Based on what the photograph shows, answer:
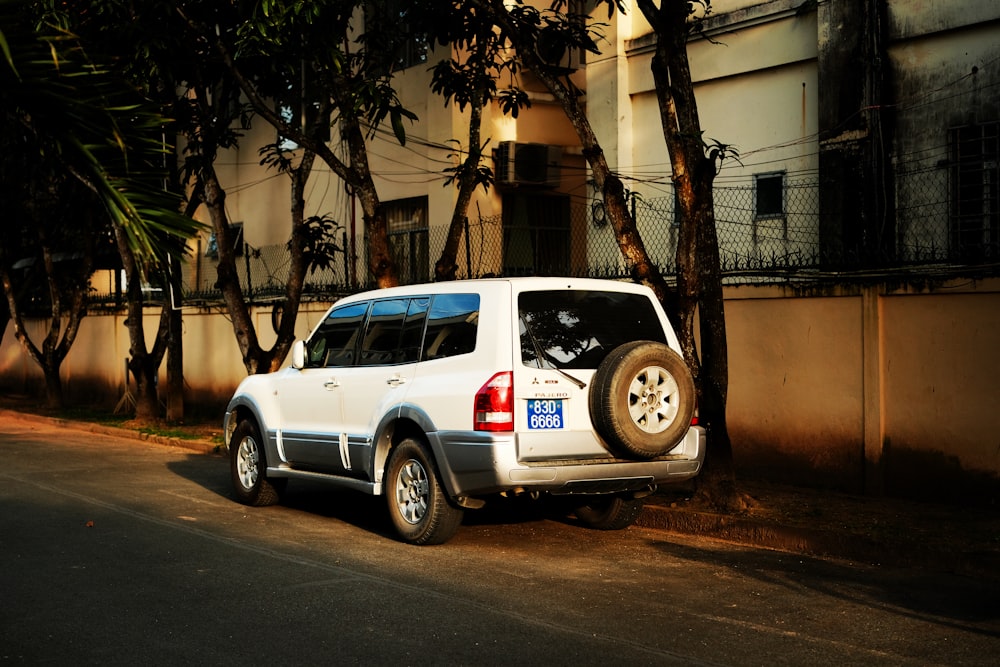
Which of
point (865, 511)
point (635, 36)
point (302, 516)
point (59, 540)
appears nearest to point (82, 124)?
point (59, 540)

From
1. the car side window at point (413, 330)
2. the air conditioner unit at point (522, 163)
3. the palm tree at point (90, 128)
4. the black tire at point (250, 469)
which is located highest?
the air conditioner unit at point (522, 163)

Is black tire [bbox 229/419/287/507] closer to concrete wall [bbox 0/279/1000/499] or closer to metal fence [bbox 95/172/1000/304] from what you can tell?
metal fence [bbox 95/172/1000/304]

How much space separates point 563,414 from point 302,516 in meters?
3.48

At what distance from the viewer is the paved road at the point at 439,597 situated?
20.5 ft

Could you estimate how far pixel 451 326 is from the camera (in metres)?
9.26

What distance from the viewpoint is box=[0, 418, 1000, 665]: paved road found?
20.5ft

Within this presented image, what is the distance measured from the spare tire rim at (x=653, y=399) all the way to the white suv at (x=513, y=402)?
0.01m

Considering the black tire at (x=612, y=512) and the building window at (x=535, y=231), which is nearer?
the black tire at (x=612, y=512)

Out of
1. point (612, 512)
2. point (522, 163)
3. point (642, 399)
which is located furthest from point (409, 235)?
point (642, 399)

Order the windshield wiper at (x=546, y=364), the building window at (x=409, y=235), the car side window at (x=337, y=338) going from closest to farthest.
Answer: the windshield wiper at (x=546, y=364), the car side window at (x=337, y=338), the building window at (x=409, y=235)

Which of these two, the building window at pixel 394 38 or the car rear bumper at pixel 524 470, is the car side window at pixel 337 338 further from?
the building window at pixel 394 38

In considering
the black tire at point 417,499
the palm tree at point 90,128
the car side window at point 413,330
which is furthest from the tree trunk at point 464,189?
the palm tree at point 90,128

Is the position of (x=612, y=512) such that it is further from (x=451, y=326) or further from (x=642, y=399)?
(x=451, y=326)

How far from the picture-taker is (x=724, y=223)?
48.6 feet
